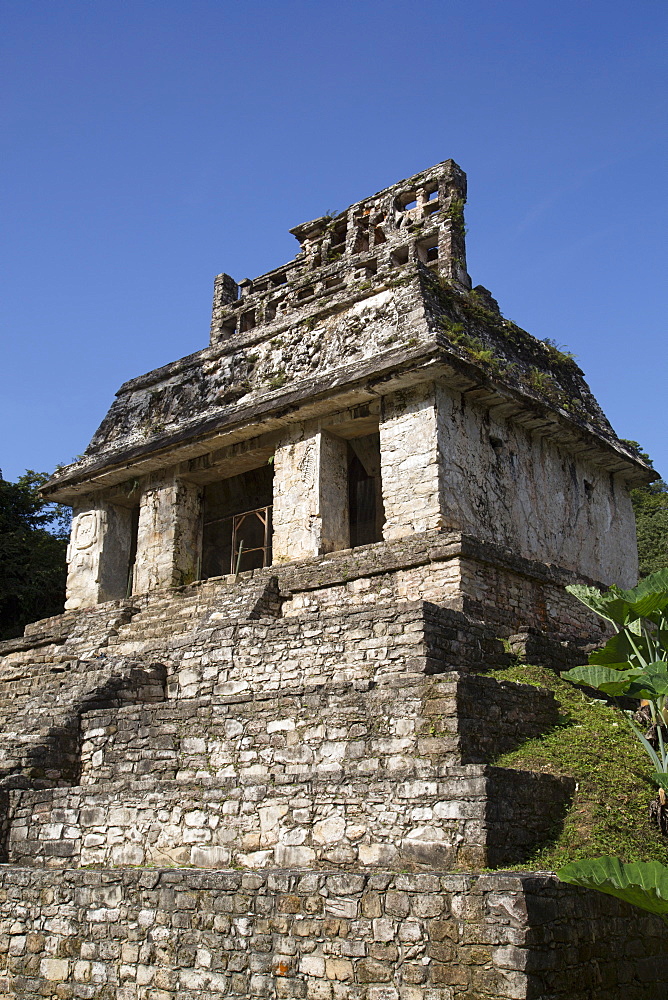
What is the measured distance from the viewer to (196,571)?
14461 mm

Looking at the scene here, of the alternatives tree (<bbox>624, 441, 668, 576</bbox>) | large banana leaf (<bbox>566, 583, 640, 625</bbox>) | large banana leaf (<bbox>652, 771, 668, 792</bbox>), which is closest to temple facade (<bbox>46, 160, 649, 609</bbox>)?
large banana leaf (<bbox>566, 583, 640, 625</bbox>)

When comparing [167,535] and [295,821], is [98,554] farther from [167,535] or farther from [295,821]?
[295,821]

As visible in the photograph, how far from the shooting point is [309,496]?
12641 millimetres

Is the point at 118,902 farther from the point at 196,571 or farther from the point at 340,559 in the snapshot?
the point at 196,571

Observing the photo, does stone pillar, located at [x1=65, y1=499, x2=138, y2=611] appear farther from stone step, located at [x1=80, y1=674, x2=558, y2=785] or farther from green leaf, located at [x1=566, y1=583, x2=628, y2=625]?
green leaf, located at [x1=566, y1=583, x2=628, y2=625]

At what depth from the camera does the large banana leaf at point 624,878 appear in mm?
5438

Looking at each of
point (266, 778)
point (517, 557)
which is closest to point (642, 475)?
point (517, 557)

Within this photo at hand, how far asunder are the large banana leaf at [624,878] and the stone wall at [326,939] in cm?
26

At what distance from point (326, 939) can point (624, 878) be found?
196cm

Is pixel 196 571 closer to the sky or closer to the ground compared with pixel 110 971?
A: closer to the sky

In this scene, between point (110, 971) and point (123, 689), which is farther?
point (123, 689)

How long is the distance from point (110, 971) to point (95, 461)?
9.82m

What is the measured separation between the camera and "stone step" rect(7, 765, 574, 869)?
625 cm

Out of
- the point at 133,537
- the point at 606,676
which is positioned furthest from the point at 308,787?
the point at 133,537
